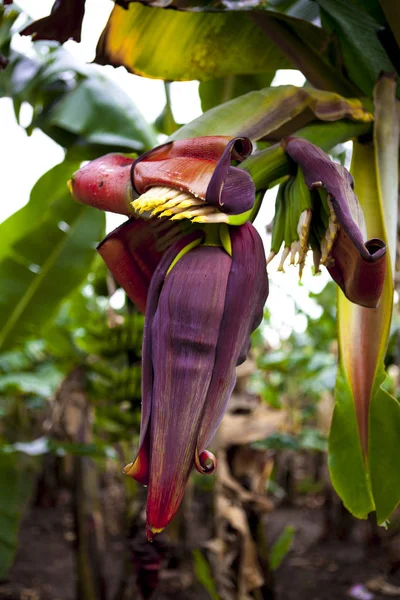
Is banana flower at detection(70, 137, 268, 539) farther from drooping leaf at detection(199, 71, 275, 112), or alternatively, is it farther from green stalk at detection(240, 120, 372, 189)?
drooping leaf at detection(199, 71, 275, 112)

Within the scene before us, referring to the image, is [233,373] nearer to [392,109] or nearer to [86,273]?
[392,109]

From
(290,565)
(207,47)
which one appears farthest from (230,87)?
(290,565)

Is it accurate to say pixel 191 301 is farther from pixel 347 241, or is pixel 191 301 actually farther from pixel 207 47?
pixel 207 47

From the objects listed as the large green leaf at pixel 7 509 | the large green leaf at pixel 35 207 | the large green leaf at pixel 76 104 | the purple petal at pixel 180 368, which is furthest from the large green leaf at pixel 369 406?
the large green leaf at pixel 7 509

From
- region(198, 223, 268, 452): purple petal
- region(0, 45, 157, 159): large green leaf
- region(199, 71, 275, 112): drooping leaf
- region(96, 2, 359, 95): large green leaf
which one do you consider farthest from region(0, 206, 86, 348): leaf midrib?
region(198, 223, 268, 452): purple petal

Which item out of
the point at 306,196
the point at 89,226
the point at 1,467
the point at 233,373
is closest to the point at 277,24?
the point at 306,196

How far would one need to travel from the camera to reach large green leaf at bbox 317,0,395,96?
18.3 inches

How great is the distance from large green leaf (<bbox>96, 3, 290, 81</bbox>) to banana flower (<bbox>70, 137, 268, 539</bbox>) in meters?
0.25

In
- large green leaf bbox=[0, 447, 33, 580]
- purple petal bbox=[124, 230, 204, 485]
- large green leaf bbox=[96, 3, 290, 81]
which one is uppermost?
large green leaf bbox=[96, 3, 290, 81]

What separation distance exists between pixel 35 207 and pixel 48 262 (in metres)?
0.16

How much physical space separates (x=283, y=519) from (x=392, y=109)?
396 centimetres

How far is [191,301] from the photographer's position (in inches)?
11.3

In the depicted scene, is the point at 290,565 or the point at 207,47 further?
the point at 290,565

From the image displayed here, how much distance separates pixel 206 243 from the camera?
32cm
